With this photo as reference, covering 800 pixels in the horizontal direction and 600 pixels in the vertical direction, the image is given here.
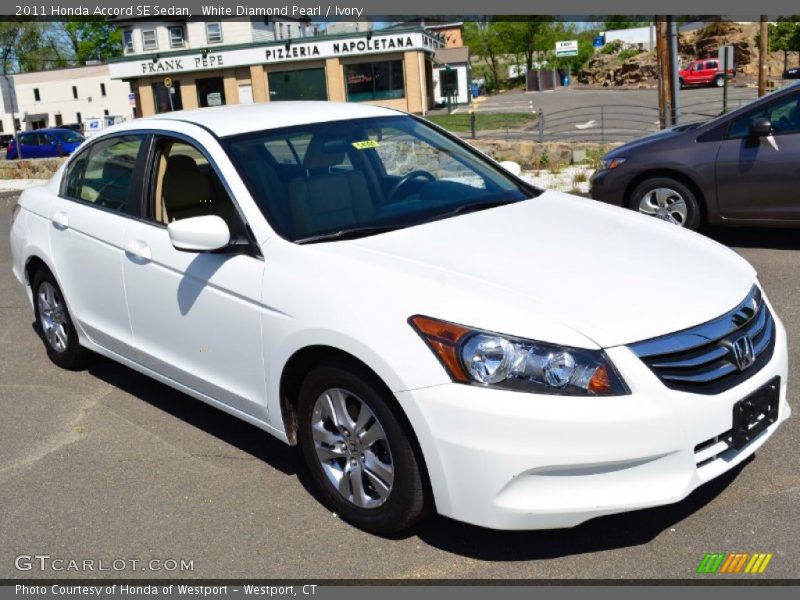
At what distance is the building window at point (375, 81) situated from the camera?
49.9 meters

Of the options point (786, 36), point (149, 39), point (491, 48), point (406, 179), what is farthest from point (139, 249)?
point (491, 48)

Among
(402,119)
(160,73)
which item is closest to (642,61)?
(160,73)

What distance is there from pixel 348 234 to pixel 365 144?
88cm

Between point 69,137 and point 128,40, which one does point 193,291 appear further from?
point 128,40

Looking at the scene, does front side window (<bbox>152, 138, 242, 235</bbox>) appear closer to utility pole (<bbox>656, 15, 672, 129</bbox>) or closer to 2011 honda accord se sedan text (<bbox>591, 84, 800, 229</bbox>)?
2011 honda accord se sedan text (<bbox>591, 84, 800, 229</bbox>)

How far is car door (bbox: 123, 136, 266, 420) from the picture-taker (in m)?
3.94

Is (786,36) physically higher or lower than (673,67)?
higher

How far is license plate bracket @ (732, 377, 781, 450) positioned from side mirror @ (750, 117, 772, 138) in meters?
4.71

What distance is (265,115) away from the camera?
15.6 feet

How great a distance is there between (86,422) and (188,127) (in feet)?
5.85

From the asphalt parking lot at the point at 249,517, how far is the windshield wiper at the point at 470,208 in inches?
54.1

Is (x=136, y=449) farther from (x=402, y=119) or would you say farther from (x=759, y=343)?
(x=759, y=343)

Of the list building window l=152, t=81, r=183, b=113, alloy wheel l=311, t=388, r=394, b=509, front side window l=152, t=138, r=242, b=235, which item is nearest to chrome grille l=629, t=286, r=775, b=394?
alloy wheel l=311, t=388, r=394, b=509

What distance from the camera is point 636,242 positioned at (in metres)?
3.99
